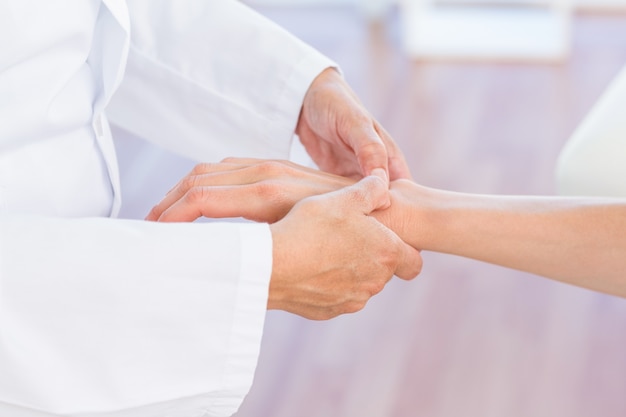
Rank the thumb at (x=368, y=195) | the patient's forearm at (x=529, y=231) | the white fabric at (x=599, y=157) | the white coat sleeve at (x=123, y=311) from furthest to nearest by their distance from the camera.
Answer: the white fabric at (x=599, y=157) → the patient's forearm at (x=529, y=231) → the thumb at (x=368, y=195) → the white coat sleeve at (x=123, y=311)

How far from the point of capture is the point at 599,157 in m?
1.60

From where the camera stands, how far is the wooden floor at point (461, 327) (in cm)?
226

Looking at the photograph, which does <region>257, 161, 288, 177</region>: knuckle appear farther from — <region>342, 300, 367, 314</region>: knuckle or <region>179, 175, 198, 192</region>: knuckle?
<region>342, 300, 367, 314</region>: knuckle

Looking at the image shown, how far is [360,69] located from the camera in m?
3.71

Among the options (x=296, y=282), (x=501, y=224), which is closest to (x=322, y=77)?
(x=501, y=224)

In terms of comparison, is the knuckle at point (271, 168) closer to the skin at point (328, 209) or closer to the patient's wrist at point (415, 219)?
the skin at point (328, 209)

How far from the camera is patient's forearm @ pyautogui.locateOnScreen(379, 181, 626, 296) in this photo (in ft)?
4.69

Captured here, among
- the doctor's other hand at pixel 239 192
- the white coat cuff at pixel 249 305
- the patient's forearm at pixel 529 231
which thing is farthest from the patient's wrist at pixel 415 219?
the white coat cuff at pixel 249 305

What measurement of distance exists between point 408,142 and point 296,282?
2.07m

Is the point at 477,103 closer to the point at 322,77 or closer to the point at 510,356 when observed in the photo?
the point at 510,356

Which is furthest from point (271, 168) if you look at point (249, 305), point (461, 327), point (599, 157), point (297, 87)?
point (461, 327)

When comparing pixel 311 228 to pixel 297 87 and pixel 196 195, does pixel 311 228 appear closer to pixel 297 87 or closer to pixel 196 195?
pixel 196 195

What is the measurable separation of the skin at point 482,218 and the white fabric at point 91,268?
17 centimetres

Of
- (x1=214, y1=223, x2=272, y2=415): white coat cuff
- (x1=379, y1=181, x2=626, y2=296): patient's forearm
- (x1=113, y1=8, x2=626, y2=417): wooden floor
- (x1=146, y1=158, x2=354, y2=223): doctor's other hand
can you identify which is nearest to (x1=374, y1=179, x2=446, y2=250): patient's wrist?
(x1=379, y1=181, x2=626, y2=296): patient's forearm
